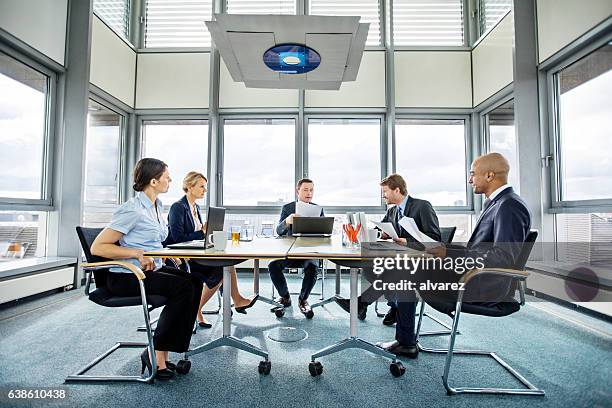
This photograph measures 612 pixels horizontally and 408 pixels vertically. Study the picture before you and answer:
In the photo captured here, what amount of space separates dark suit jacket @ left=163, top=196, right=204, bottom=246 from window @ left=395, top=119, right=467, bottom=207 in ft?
11.4

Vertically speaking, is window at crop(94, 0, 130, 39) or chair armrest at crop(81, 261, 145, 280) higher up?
window at crop(94, 0, 130, 39)

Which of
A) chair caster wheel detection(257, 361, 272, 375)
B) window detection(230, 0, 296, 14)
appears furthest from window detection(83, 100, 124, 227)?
chair caster wheel detection(257, 361, 272, 375)

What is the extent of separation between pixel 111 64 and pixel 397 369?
16.8 feet

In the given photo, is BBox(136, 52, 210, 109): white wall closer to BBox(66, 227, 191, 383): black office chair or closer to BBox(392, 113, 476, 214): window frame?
BBox(392, 113, 476, 214): window frame

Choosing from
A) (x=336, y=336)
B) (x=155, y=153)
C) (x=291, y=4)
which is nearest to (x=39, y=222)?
(x=155, y=153)

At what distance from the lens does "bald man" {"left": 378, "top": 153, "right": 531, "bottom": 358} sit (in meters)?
1.73

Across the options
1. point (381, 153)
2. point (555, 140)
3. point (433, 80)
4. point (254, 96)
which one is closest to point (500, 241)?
point (555, 140)

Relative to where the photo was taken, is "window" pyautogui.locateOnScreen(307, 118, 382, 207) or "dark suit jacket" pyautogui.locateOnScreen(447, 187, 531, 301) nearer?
"dark suit jacket" pyautogui.locateOnScreen(447, 187, 531, 301)

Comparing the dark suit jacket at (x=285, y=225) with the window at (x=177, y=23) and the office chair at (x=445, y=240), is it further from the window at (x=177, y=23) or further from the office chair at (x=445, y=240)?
the window at (x=177, y=23)

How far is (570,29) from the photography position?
3318 millimetres

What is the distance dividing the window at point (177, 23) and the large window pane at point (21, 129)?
1983 millimetres

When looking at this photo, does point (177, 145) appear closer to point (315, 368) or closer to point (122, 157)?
point (122, 157)

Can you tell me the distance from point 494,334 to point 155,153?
513cm

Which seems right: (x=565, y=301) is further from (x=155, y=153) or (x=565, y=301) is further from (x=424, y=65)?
(x=155, y=153)
